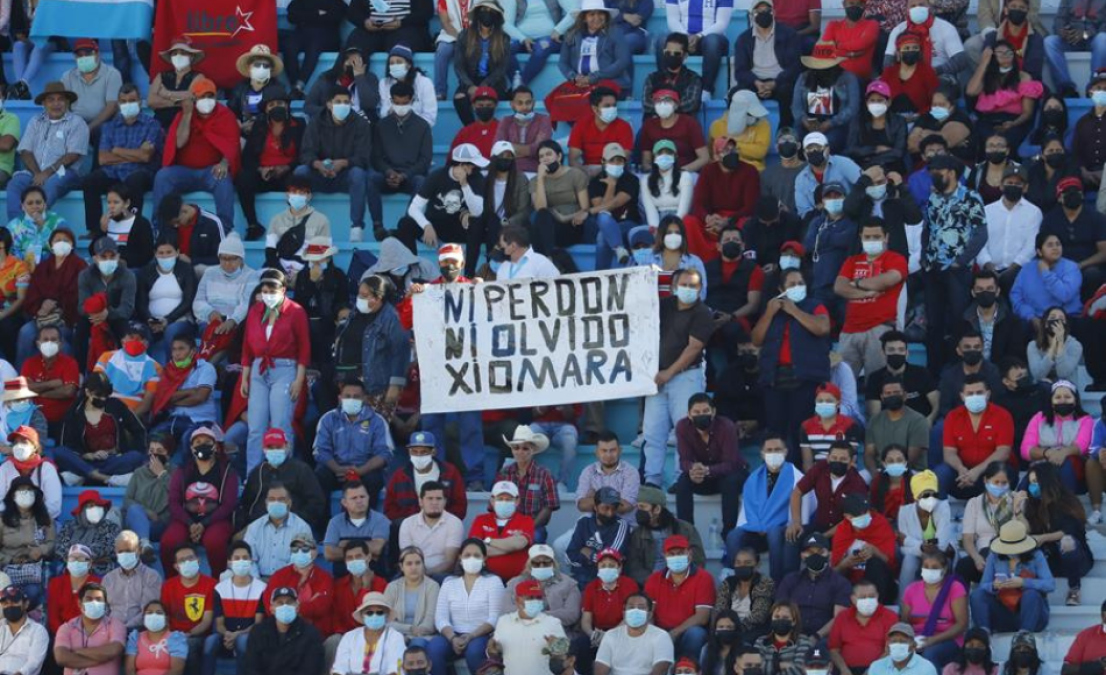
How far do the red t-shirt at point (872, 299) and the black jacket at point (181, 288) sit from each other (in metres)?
5.25

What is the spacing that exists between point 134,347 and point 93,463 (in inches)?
40.8

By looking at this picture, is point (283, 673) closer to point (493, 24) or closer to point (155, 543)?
point (155, 543)

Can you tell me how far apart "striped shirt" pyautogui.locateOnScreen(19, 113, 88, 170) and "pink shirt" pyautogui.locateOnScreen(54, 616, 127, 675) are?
582 cm

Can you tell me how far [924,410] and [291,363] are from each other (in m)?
4.85

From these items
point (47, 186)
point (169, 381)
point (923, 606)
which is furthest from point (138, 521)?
point (923, 606)

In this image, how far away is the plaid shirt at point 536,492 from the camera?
22844 millimetres

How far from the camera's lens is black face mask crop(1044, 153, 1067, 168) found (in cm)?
2528

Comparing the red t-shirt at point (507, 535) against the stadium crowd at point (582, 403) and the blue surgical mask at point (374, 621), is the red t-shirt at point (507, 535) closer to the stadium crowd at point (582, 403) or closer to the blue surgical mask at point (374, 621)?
the stadium crowd at point (582, 403)

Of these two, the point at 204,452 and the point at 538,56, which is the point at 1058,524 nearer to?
the point at 204,452

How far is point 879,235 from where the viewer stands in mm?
24125

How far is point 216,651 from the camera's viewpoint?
22.1 m

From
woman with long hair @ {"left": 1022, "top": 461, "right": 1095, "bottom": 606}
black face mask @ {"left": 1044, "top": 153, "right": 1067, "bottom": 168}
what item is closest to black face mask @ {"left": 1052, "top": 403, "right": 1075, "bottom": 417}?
woman with long hair @ {"left": 1022, "top": 461, "right": 1095, "bottom": 606}

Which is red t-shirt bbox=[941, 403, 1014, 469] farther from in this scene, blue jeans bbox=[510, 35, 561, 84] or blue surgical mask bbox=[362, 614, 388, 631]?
blue jeans bbox=[510, 35, 561, 84]

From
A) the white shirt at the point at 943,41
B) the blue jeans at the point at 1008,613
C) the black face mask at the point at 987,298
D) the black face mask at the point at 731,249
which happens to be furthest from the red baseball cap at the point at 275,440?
the white shirt at the point at 943,41
